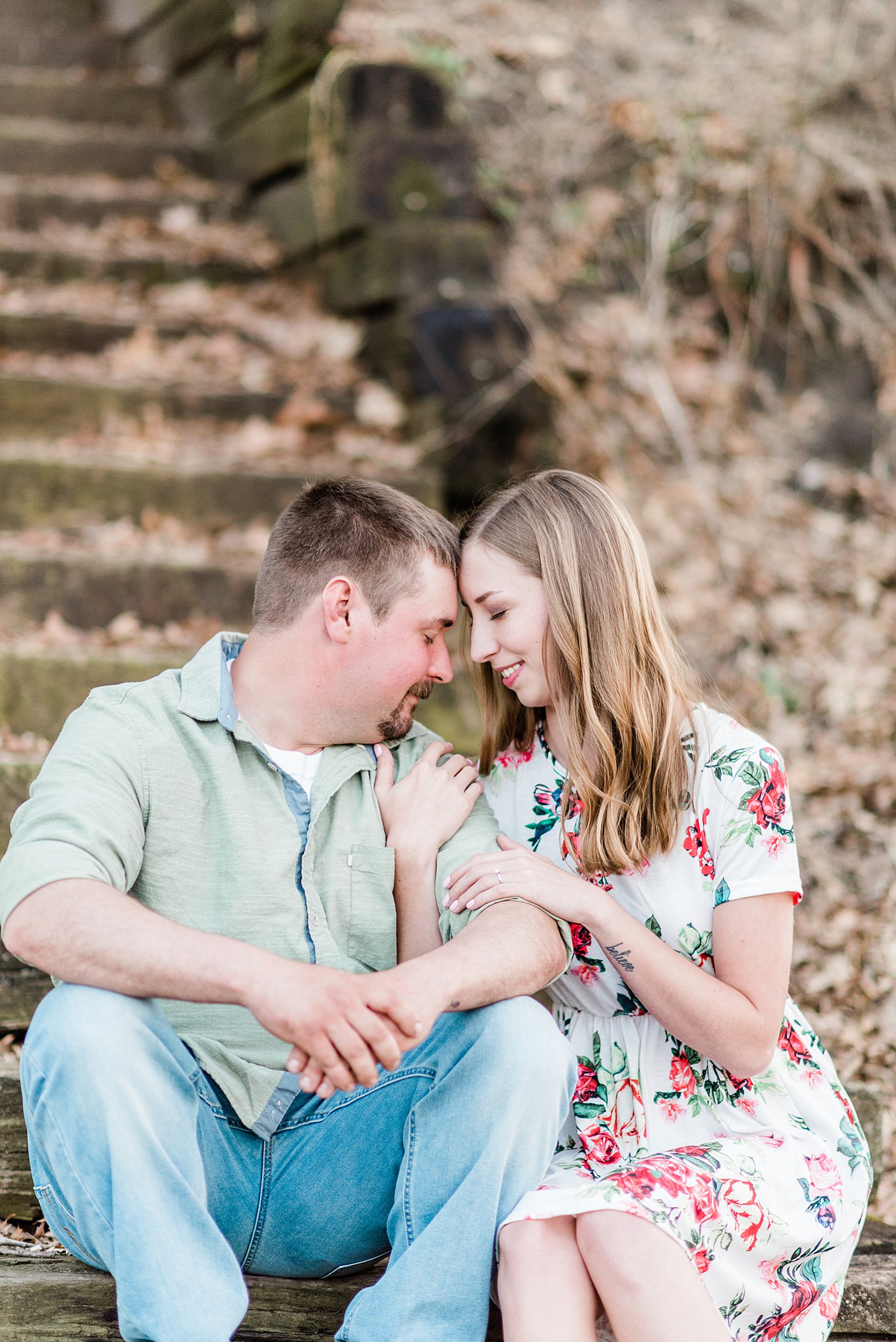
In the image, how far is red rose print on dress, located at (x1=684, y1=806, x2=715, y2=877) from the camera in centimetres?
213

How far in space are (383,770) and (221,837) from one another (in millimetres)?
359

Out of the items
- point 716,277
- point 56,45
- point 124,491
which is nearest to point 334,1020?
point 124,491

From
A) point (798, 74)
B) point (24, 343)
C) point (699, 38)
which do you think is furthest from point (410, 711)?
point (699, 38)

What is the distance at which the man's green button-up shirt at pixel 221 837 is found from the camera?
1931 mm

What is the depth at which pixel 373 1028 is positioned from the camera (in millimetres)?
1774

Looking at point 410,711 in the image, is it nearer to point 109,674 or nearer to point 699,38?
point 109,674

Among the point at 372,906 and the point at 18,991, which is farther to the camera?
the point at 18,991

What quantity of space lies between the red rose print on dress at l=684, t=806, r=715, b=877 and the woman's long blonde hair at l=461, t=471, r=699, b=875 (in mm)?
26

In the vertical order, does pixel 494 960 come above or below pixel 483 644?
below

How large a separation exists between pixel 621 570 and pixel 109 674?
1494 millimetres

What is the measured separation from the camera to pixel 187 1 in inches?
226

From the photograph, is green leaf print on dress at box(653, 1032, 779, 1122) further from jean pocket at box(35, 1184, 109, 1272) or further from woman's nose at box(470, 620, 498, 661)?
jean pocket at box(35, 1184, 109, 1272)

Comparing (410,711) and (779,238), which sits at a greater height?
(779,238)

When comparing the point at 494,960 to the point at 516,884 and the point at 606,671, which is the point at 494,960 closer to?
the point at 516,884
